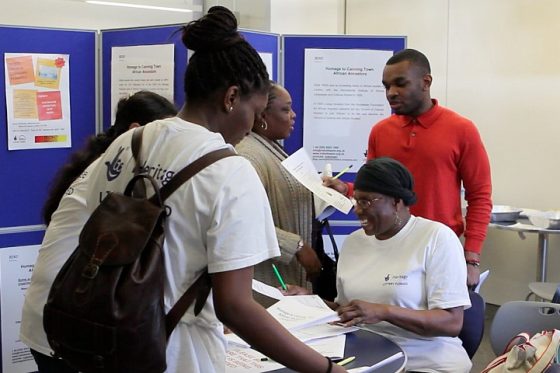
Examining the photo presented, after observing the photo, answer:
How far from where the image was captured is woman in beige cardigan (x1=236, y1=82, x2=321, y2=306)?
8.26 ft

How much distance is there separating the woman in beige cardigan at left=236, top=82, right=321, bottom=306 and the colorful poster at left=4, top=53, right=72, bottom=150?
131 cm

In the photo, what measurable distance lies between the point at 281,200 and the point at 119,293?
147 cm

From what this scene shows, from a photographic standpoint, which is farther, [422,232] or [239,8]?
[239,8]

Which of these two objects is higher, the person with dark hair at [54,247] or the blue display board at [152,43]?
the blue display board at [152,43]

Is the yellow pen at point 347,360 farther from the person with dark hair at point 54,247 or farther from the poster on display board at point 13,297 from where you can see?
the poster on display board at point 13,297

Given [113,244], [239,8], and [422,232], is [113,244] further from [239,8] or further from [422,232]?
[239,8]

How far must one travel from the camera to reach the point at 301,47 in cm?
372

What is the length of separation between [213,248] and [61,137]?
253 centimetres

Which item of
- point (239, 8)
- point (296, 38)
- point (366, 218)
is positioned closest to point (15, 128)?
point (296, 38)

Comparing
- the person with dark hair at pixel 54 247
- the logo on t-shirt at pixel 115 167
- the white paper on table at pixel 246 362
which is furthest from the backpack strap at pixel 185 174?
the white paper on table at pixel 246 362

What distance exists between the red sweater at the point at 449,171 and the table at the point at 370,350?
87 cm

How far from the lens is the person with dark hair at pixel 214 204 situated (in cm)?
122

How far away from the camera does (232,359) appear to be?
177 cm

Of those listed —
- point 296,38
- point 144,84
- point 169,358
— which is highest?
point 296,38
